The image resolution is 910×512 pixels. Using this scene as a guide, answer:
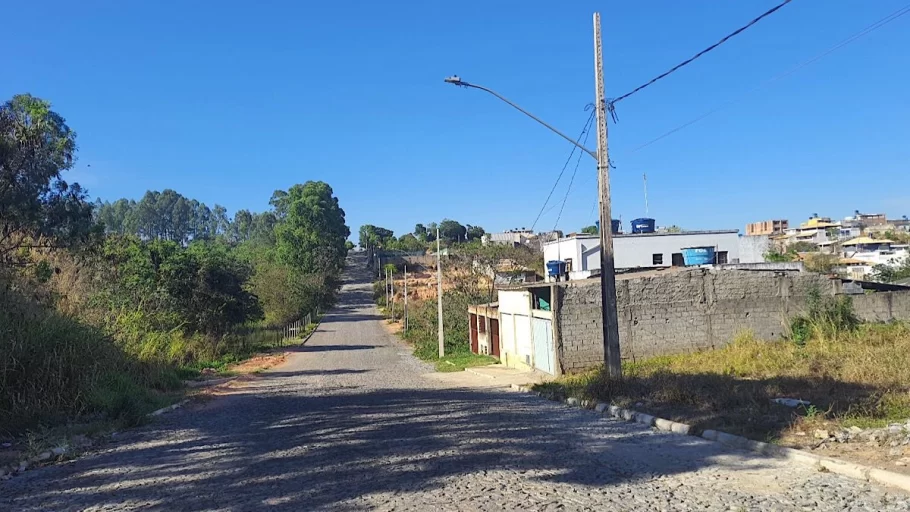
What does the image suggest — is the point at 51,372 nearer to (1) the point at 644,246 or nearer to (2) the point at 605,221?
(2) the point at 605,221

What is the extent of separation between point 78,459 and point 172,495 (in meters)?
3.89

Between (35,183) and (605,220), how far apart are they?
14.0 meters

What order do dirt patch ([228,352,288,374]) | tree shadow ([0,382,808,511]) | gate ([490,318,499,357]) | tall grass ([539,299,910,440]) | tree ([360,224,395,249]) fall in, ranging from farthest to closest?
tree ([360,224,395,249]), gate ([490,318,499,357]), dirt patch ([228,352,288,374]), tall grass ([539,299,910,440]), tree shadow ([0,382,808,511])

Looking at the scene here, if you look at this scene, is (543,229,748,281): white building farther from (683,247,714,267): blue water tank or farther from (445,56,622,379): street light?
(445,56,622,379): street light

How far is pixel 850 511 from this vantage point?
634 cm

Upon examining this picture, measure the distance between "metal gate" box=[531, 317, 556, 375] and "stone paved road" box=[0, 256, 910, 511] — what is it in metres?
8.72

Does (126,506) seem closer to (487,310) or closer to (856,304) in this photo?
(856,304)

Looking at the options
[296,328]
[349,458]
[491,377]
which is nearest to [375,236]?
[296,328]

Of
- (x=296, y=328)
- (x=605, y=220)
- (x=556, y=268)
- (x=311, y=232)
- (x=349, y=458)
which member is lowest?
(x=296, y=328)

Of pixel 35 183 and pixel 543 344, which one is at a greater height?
pixel 35 183

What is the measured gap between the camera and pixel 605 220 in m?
15.7

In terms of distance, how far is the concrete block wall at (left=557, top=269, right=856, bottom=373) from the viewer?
2275 cm

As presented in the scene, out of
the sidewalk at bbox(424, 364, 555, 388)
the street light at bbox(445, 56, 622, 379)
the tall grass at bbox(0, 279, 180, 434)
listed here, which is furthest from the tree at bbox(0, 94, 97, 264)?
the sidewalk at bbox(424, 364, 555, 388)

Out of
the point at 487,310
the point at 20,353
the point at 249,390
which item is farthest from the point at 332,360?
the point at 20,353
